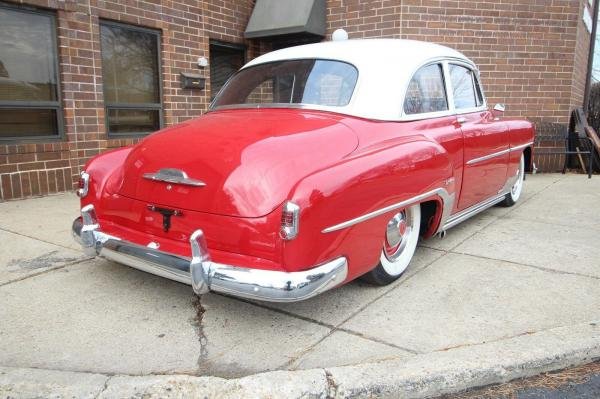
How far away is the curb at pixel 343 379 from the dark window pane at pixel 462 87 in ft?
7.90

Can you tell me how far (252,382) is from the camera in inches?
87.9

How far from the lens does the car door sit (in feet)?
13.7

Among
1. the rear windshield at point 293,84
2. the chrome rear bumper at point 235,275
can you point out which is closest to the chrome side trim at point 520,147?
the rear windshield at point 293,84

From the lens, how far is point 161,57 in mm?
7332

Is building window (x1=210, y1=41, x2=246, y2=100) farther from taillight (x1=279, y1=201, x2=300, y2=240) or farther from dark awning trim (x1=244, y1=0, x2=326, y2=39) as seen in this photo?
taillight (x1=279, y1=201, x2=300, y2=240)

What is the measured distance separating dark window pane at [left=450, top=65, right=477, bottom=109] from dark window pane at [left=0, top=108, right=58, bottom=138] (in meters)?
4.83

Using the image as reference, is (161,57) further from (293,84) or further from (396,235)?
(396,235)

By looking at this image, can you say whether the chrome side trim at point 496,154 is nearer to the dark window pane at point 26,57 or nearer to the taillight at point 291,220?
the taillight at point 291,220

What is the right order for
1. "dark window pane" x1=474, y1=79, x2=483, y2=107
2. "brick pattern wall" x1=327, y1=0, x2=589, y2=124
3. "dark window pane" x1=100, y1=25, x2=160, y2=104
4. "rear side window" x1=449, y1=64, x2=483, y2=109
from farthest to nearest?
"brick pattern wall" x1=327, y1=0, x2=589, y2=124 < "dark window pane" x1=100, y1=25, x2=160, y2=104 < "dark window pane" x1=474, y1=79, x2=483, y2=107 < "rear side window" x1=449, y1=64, x2=483, y2=109

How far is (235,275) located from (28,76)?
192 inches

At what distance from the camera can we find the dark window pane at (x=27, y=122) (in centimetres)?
573

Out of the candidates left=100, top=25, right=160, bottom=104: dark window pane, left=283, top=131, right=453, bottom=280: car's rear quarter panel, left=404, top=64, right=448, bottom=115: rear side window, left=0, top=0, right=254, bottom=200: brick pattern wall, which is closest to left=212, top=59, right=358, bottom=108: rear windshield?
left=404, top=64, right=448, bottom=115: rear side window

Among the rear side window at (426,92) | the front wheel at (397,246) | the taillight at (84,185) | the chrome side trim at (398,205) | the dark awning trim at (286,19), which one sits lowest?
the front wheel at (397,246)

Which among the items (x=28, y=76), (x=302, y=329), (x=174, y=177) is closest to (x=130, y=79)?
(x=28, y=76)
